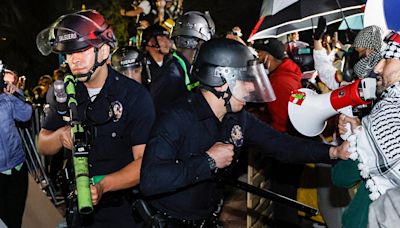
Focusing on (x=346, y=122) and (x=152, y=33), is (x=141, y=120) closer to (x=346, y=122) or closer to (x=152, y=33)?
(x=346, y=122)

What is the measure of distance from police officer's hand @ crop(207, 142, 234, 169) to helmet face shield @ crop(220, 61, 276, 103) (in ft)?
1.05

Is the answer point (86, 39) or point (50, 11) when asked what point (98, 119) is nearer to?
point (86, 39)

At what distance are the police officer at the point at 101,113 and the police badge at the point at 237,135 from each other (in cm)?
56

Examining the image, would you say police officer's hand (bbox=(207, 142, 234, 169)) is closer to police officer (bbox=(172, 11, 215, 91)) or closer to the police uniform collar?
the police uniform collar

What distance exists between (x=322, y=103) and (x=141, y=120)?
3.77 feet

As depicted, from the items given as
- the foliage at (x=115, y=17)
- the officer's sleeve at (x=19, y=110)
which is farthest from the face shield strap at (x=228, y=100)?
the foliage at (x=115, y=17)

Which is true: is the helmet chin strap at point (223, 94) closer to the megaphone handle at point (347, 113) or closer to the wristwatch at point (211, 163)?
the wristwatch at point (211, 163)

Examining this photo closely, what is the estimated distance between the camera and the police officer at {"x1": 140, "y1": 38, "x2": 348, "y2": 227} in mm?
3072

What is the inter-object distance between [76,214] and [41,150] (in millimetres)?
580

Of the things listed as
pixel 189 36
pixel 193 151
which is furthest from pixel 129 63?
pixel 193 151

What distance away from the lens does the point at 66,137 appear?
136 inches

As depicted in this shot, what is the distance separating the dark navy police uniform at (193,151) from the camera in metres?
3.05

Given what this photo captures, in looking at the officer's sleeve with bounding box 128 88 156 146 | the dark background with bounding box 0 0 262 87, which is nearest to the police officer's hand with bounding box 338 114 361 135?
the officer's sleeve with bounding box 128 88 156 146

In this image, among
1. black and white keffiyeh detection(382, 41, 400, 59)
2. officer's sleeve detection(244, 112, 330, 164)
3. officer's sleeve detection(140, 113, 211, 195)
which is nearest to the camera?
black and white keffiyeh detection(382, 41, 400, 59)
